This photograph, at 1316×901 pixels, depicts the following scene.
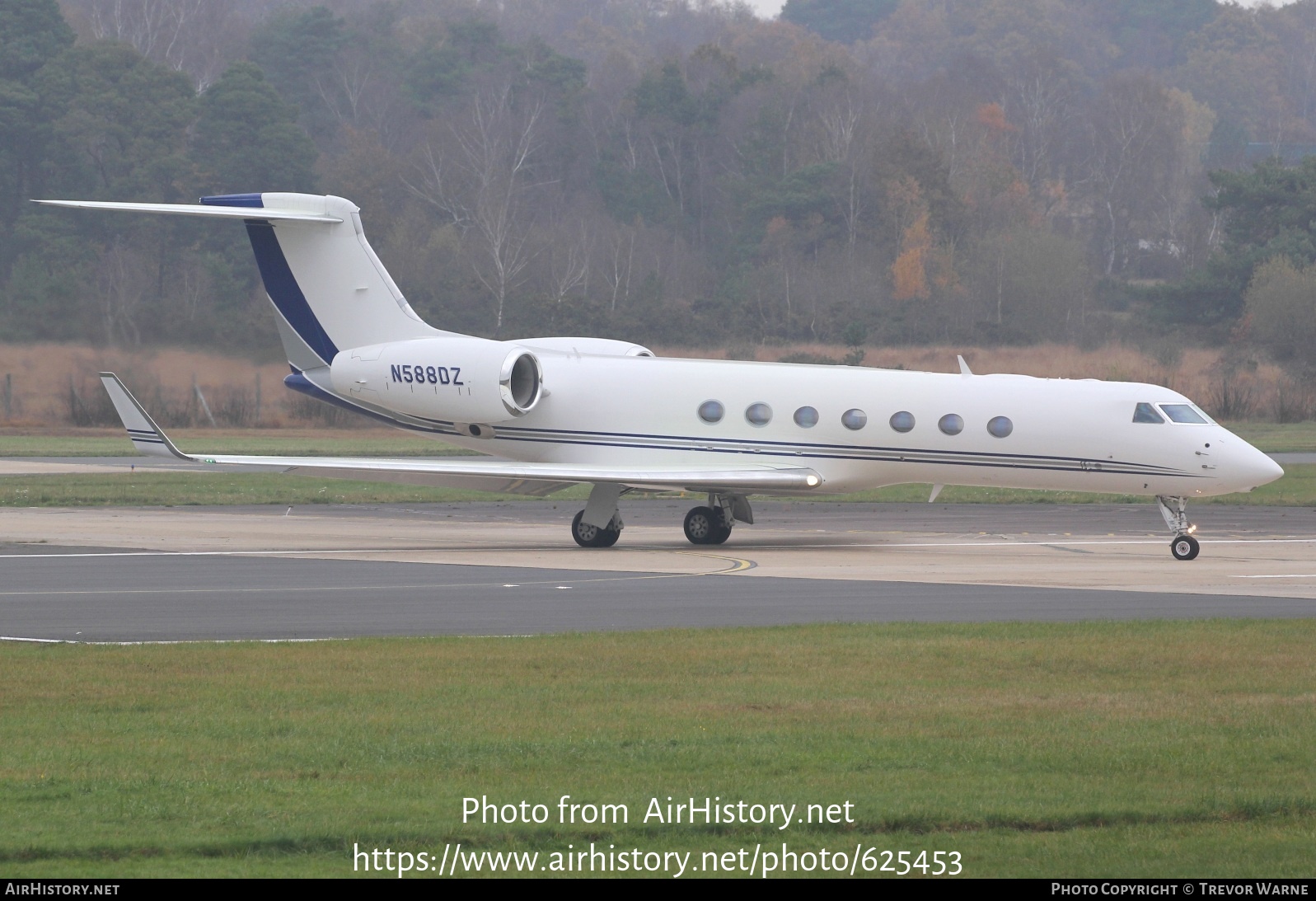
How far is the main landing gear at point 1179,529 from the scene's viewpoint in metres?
20.8

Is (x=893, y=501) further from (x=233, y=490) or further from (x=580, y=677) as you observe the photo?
(x=580, y=677)

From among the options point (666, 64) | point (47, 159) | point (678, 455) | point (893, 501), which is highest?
point (666, 64)

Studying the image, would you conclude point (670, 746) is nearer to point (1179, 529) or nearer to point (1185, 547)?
point (1185, 547)

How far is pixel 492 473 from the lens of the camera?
21734mm

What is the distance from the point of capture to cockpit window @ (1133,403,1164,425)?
70.7 ft

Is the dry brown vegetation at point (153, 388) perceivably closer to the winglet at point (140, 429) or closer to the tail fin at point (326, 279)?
the tail fin at point (326, 279)

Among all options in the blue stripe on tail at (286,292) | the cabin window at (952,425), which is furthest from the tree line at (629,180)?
the cabin window at (952,425)

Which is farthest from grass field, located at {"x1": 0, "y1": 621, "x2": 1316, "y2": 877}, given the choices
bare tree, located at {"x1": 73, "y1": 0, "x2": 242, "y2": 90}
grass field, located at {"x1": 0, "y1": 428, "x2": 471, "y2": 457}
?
bare tree, located at {"x1": 73, "y1": 0, "x2": 242, "y2": 90}

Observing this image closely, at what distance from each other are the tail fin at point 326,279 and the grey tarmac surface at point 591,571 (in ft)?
9.68

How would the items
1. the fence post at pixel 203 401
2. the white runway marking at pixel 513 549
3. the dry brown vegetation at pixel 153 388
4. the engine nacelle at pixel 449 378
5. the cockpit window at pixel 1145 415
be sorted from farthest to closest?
the fence post at pixel 203 401, the dry brown vegetation at pixel 153 388, the engine nacelle at pixel 449 378, the cockpit window at pixel 1145 415, the white runway marking at pixel 513 549

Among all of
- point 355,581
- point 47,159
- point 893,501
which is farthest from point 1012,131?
point 355,581

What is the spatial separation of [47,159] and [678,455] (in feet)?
153

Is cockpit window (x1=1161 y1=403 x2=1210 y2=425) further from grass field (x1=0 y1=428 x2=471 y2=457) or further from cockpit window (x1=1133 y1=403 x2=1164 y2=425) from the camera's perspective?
grass field (x1=0 y1=428 x2=471 y2=457)

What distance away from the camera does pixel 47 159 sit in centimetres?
6231
